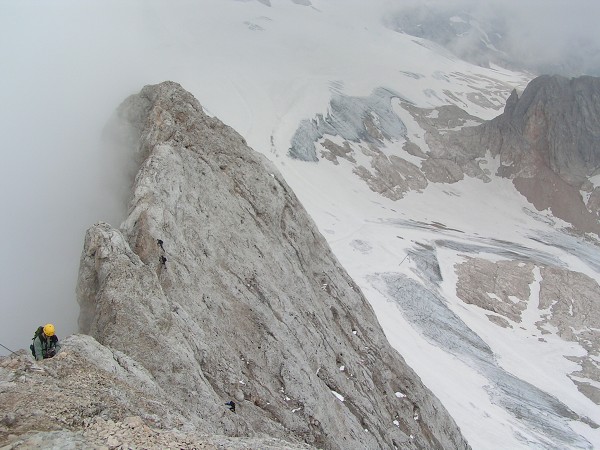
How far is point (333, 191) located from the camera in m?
70.3

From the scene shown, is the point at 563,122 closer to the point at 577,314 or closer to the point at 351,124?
the point at 351,124

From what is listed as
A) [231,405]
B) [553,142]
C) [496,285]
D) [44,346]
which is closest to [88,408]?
[44,346]

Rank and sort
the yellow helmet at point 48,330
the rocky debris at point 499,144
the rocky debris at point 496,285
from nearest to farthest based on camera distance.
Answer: the yellow helmet at point 48,330 → the rocky debris at point 496,285 → the rocky debris at point 499,144

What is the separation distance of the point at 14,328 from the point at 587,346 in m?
53.8

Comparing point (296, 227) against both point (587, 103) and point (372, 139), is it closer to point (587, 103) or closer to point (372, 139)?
point (372, 139)

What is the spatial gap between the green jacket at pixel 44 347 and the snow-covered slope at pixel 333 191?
387 inches

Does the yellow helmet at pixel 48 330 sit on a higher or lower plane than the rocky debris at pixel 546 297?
higher

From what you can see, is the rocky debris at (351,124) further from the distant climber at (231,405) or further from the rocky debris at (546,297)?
the distant climber at (231,405)

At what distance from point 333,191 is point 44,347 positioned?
60.5 metres

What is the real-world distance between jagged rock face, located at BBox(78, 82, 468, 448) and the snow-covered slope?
23.1 feet

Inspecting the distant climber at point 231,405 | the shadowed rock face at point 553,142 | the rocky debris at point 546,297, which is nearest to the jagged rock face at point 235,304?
the distant climber at point 231,405

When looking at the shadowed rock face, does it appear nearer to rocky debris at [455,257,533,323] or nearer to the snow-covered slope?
the snow-covered slope

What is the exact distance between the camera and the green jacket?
11.3 metres

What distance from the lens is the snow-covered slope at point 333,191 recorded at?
28.1 m
